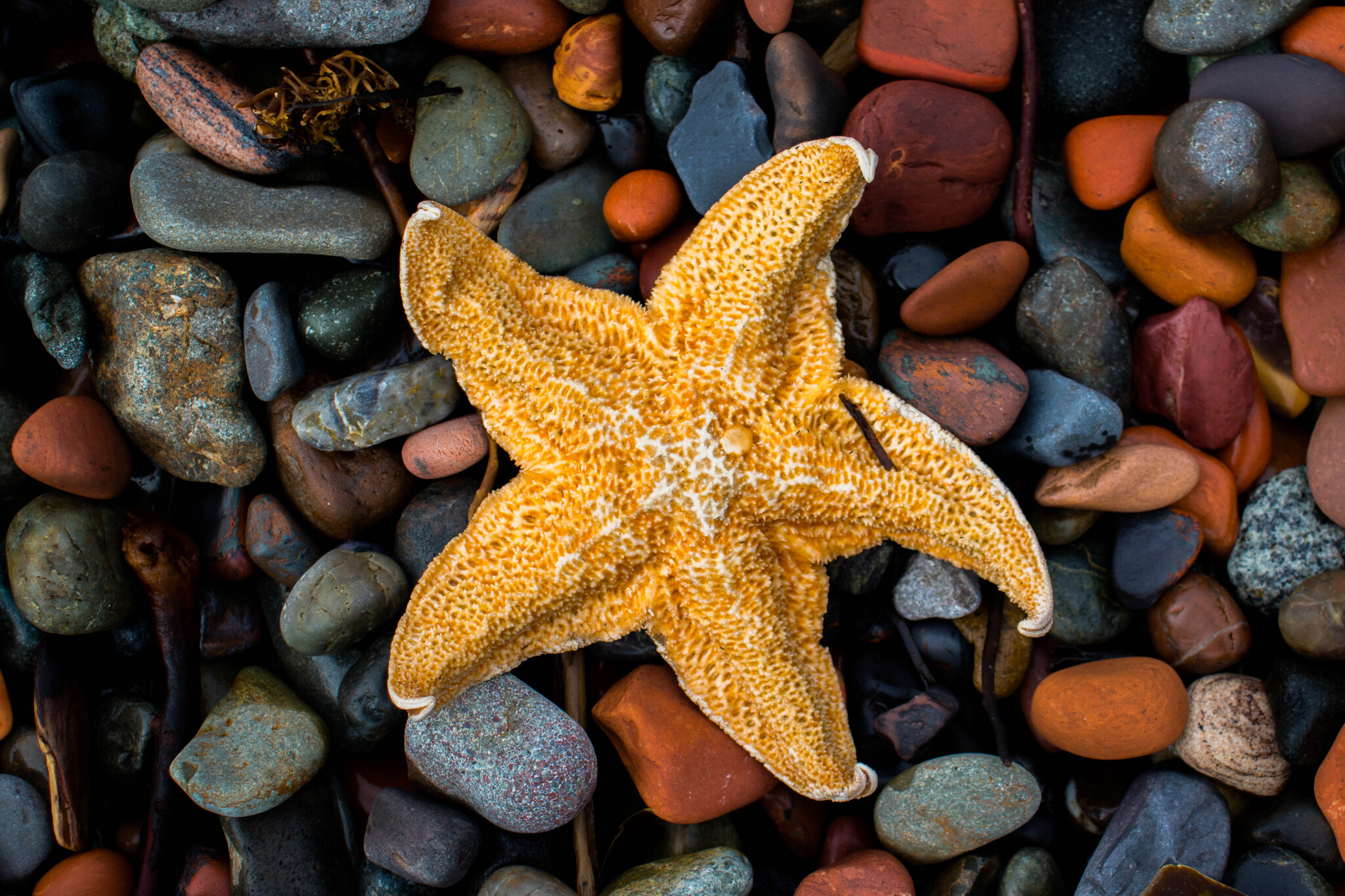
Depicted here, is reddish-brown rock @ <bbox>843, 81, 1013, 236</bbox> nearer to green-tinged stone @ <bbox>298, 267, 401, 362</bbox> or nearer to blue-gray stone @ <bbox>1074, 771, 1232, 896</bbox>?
green-tinged stone @ <bbox>298, 267, 401, 362</bbox>

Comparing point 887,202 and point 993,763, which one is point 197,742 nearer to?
point 993,763

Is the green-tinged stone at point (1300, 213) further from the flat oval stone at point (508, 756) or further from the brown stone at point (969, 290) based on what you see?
the flat oval stone at point (508, 756)

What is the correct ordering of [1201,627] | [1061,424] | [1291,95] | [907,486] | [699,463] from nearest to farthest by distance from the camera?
[699,463]
[907,486]
[1291,95]
[1061,424]
[1201,627]

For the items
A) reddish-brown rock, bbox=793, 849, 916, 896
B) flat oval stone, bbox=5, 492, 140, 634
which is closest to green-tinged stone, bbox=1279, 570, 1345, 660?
reddish-brown rock, bbox=793, 849, 916, 896

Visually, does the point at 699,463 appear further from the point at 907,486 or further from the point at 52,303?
the point at 52,303

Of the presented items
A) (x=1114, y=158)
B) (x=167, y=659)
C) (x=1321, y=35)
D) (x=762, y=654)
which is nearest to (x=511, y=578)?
(x=762, y=654)

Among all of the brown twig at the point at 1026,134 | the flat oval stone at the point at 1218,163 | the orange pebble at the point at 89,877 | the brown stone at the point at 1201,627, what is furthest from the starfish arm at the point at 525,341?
the orange pebble at the point at 89,877
